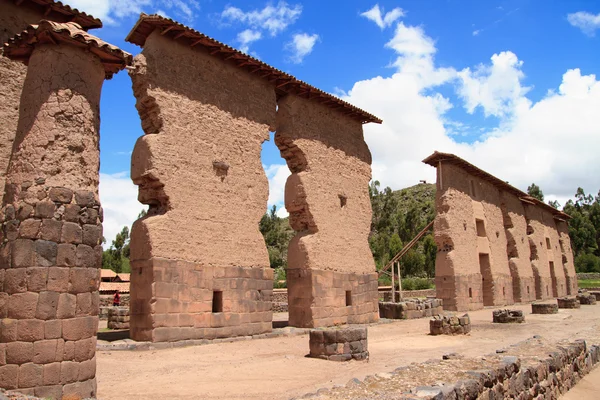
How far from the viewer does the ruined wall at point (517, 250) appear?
2825cm

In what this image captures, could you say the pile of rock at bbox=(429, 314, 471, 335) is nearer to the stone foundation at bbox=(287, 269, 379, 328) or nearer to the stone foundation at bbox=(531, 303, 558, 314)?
the stone foundation at bbox=(287, 269, 379, 328)

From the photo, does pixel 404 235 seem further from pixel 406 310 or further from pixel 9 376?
pixel 9 376

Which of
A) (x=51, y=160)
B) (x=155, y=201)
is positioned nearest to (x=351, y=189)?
(x=155, y=201)

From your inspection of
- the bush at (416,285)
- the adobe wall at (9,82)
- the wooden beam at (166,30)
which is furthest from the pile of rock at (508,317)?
the bush at (416,285)

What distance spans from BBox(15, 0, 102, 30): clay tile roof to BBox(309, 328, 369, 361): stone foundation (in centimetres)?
816

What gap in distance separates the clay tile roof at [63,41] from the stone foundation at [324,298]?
27.9 ft

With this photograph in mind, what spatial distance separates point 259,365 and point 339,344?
1.61 metres

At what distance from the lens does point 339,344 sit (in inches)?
359

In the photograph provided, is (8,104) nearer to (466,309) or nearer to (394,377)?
(394,377)

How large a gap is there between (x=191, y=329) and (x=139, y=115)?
17.3 feet

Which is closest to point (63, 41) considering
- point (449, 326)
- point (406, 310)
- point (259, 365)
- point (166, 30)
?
point (166, 30)

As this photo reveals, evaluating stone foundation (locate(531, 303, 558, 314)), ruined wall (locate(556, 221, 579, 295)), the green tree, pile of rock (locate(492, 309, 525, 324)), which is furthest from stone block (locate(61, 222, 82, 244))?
the green tree

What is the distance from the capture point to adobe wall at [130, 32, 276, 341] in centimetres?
1047

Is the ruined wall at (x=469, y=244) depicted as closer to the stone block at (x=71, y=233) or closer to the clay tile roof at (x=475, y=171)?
the clay tile roof at (x=475, y=171)
